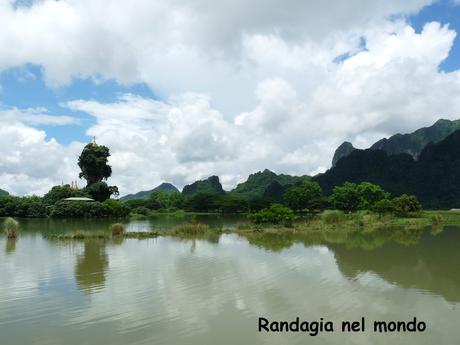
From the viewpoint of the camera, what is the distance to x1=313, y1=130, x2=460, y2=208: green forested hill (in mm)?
105188

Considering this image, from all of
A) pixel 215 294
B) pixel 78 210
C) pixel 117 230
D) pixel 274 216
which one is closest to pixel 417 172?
pixel 274 216

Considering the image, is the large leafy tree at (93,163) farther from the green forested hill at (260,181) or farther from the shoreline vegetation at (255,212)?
the green forested hill at (260,181)

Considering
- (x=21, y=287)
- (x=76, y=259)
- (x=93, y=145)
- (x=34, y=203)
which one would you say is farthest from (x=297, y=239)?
(x=93, y=145)

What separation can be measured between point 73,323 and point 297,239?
2120 cm

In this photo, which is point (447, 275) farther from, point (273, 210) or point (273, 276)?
point (273, 210)

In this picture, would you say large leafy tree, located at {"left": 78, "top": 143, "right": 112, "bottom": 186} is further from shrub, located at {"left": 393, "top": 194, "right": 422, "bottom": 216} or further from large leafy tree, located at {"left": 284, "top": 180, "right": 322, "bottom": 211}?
shrub, located at {"left": 393, "top": 194, "right": 422, "bottom": 216}

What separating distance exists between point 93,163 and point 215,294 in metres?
68.5

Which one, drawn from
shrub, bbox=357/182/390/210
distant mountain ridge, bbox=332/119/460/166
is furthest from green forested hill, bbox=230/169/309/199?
shrub, bbox=357/182/390/210

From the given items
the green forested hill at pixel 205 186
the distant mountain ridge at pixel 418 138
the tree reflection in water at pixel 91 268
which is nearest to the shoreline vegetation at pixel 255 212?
the tree reflection in water at pixel 91 268

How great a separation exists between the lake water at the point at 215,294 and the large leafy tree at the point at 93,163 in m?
55.7

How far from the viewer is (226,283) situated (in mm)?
13484

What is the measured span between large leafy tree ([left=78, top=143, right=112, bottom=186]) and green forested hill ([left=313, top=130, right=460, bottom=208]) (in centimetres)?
7085

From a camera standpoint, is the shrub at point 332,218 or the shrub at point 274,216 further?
the shrub at point 332,218

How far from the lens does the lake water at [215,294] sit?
8656 mm
